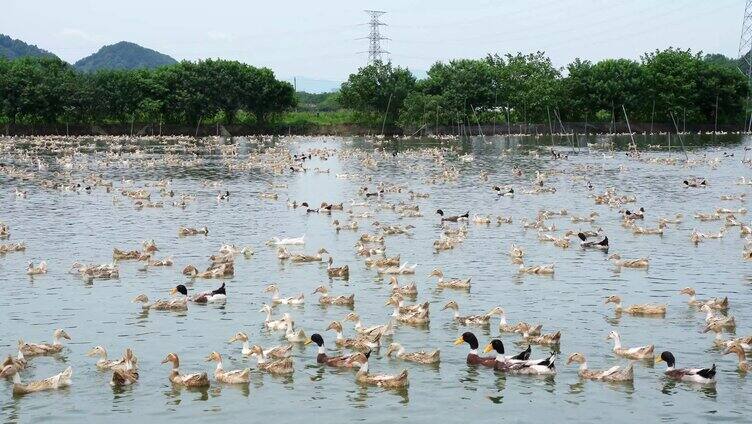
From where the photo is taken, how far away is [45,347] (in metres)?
20.0

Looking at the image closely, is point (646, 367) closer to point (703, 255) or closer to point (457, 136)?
point (703, 255)

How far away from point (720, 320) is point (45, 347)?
13.7 m

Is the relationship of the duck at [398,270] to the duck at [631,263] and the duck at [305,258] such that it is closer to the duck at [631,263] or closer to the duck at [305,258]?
the duck at [305,258]

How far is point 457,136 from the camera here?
120 metres

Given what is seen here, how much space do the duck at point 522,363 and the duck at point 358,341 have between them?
8.06ft

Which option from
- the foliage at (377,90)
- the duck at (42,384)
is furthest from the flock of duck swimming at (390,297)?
the foliage at (377,90)

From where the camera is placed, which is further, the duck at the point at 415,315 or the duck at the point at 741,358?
the duck at the point at 415,315

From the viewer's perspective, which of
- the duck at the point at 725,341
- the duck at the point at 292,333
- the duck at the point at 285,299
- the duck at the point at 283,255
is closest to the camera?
the duck at the point at 725,341

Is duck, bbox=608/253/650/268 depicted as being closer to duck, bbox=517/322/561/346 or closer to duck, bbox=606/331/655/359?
duck, bbox=517/322/561/346

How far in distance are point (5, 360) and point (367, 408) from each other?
262 inches

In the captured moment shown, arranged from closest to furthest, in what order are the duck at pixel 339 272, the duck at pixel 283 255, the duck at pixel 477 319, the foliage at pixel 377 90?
the duck at pixel 477 319 < the duck at pixel 339 272 < the duck at pixel 283 255 < the foliage at pixel 377 90

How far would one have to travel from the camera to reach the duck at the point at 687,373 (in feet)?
58.4

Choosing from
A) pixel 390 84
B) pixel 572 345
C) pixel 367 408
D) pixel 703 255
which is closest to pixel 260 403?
pixel 367 408

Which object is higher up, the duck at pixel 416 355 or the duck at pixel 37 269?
the duck at pixel 37 269
